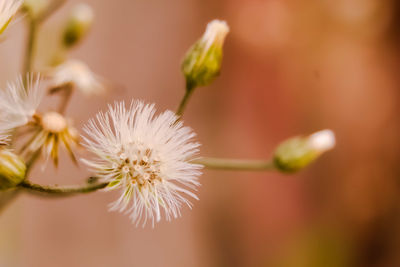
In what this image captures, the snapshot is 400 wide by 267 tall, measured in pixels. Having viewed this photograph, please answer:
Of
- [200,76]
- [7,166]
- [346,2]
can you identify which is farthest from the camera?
[346,2]

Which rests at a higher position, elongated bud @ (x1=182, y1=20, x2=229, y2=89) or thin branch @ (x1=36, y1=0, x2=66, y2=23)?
thin branch @ (x1=36, y1=0, x2=66, y2=23)

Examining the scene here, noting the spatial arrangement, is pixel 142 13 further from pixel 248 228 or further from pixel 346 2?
pixel 248 228

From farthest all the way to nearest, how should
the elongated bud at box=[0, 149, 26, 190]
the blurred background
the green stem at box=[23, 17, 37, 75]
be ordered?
the blurred background → the green stem at box=[23, 17, 37, 75] → the elongated bud at box=[0, 149, 26, 190]

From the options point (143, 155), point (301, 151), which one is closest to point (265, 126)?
point (301, 151)

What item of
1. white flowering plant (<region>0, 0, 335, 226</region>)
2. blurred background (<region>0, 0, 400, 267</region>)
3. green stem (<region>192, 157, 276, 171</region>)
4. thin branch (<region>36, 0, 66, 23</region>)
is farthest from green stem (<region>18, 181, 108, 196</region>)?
blurred background (<region>0, 0, 400, 267</region>)

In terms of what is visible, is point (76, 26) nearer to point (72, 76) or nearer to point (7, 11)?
point (72, 76)

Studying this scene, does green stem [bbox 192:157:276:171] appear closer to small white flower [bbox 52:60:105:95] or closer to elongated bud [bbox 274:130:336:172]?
elongated bud [bbox 274:130:336:172]

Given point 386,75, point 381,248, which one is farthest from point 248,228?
point 386,75
